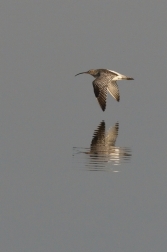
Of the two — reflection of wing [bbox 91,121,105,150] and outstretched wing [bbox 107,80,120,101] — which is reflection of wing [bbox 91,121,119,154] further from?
outstretched wing [bbox 107,80,120,101]

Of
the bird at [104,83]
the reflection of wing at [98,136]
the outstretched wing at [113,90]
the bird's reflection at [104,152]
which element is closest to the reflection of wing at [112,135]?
the bird's reflection at [104,152]

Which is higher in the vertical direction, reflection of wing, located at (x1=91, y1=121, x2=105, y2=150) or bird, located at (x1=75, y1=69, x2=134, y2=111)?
bird, located at (x1=75, y1=69, x2=134, y2=111)

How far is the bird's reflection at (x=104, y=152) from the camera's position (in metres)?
23.6

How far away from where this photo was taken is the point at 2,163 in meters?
24.3

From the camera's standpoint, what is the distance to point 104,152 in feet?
85.4

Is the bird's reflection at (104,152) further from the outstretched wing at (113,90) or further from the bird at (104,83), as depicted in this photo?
the outstretched wing at (113,90)

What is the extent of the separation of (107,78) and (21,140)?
6.25 metres

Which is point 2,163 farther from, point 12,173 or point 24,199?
point 24,199

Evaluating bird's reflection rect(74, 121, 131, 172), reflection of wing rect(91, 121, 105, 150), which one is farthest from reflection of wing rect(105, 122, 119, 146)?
reflection of wing rect(91, 121, 105, 150)

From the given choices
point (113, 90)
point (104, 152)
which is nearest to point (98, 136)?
point (104, 152)

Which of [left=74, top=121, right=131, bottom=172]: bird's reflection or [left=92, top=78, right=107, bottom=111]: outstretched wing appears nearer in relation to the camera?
[left=74, top=121, right=131, bottom=172]: bird's reflection

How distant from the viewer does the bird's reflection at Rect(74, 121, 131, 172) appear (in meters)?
23.6

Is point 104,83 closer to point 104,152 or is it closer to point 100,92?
point 100,92

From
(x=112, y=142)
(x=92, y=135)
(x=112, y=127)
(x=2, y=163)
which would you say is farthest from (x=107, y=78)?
(x=2, y=163)
